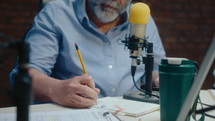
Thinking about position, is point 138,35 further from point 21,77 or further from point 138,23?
point 21,77

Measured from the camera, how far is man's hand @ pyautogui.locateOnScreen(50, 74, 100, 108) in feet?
2.88

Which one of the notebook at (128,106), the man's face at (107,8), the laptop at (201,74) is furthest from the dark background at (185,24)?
the laptop at (201,74)

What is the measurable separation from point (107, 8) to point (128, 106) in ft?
1.90

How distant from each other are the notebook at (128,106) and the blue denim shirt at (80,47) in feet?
1.04

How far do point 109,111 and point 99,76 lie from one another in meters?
0.45

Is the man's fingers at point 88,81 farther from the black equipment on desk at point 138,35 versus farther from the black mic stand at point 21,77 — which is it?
the black mic stand at point 21,77

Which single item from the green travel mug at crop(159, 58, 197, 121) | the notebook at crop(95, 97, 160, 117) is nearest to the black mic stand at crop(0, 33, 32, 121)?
the green travel mug at crop(159, 58, 197, 121)

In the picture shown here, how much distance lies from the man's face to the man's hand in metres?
0.53

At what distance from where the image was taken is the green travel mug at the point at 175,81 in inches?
26.8

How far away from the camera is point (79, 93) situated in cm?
89

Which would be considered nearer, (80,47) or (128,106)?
(128,106)

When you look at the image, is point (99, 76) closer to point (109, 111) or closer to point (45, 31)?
point (45, 31)

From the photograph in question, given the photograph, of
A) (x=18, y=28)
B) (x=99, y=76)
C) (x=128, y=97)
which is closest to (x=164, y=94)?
(x=128, y=97)

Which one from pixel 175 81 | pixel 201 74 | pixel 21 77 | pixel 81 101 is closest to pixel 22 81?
pixel 21 77
